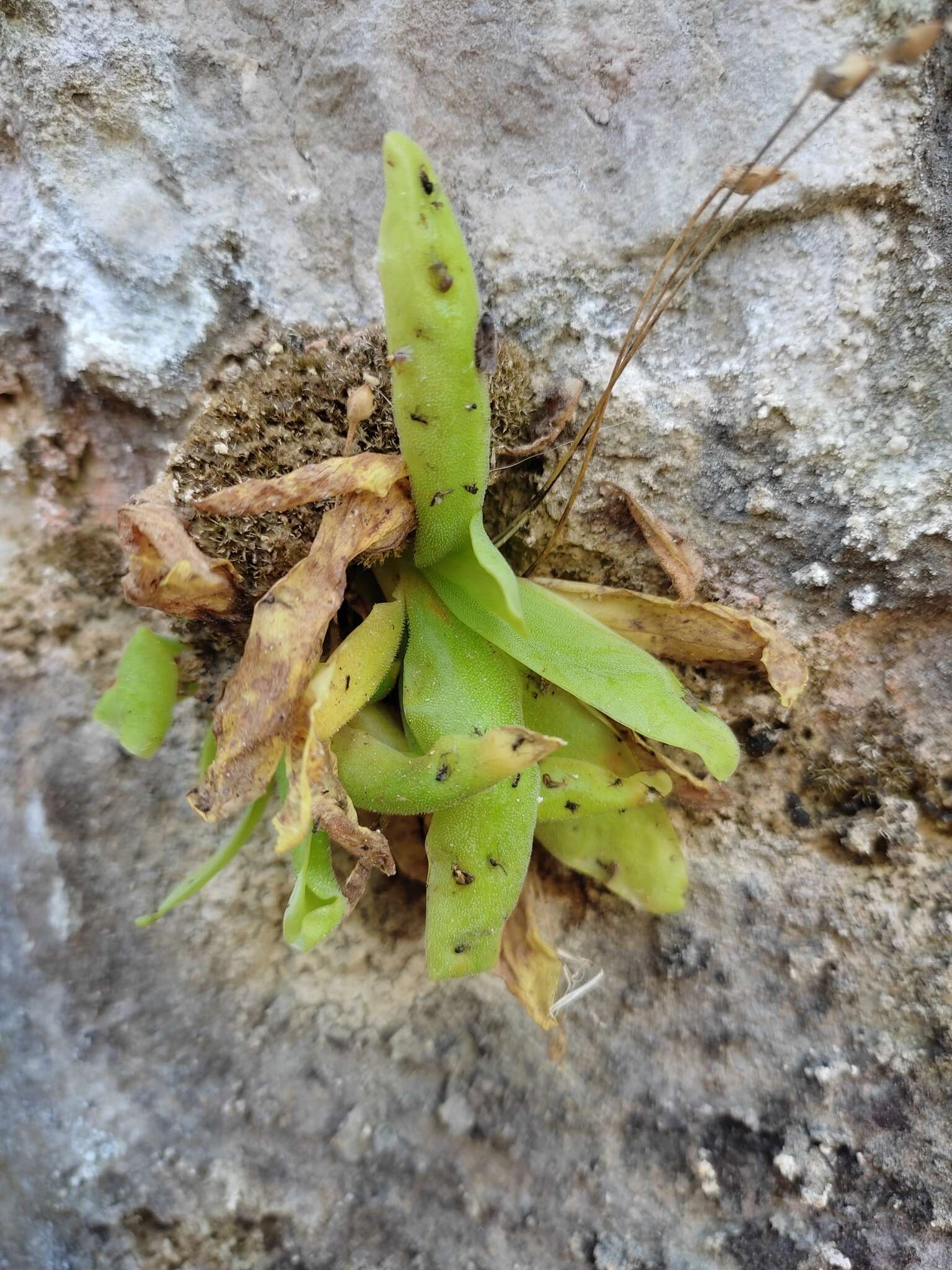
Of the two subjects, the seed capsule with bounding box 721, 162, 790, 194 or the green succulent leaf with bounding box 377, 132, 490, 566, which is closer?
the green succulent leaf with bounding box 377, 132, 490, 566

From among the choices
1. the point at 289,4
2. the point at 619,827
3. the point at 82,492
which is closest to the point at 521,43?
the point at 289,4

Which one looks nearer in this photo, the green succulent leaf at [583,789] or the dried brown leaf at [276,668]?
the dried brown leaf at [276,668]

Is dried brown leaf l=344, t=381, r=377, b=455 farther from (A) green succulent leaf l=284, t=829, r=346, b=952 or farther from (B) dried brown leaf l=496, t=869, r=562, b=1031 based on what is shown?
(B) dried brown leaf l=496, t=869, r=562, b=1031

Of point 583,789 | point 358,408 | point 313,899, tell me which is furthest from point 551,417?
point 313,899

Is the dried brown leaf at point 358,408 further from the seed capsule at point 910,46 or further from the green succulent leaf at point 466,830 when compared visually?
the seed capsule at point 910,46

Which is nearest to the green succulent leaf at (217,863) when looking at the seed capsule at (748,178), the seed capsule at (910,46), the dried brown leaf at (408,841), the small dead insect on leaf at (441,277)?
the dried brown leaf at (408,841)

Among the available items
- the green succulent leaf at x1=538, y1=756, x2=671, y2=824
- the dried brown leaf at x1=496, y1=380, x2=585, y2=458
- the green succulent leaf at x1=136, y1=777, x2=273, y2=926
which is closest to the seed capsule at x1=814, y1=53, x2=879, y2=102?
the dried brown leaf at x1=496, y1=380, x2=585, y2=458

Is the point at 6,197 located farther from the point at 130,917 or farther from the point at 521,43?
the point at 130,917
